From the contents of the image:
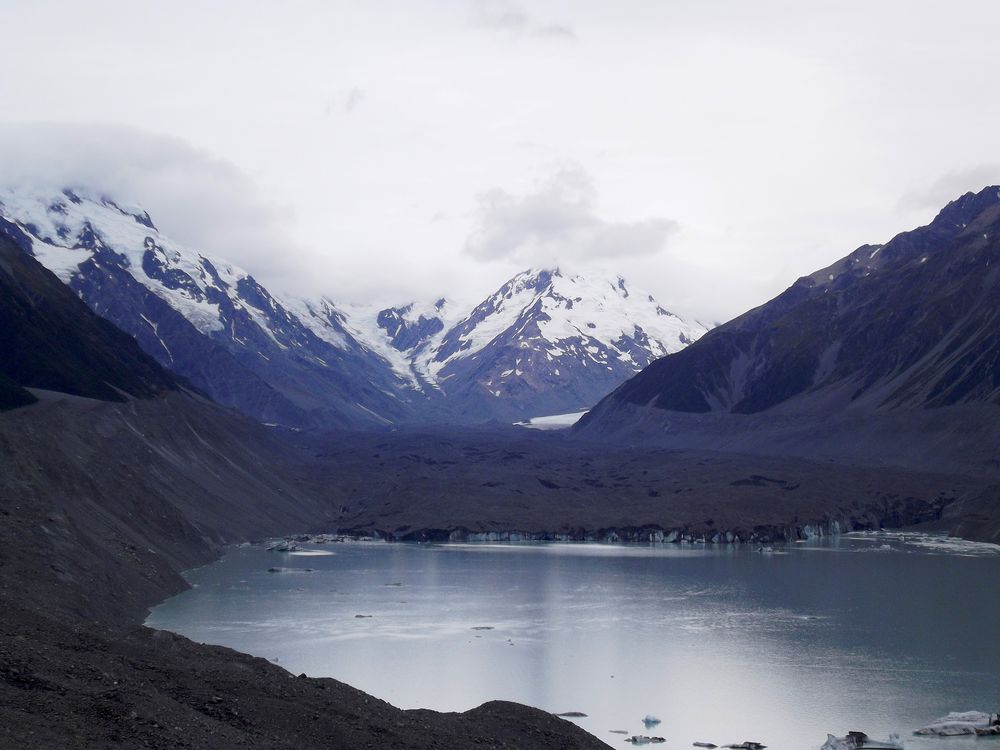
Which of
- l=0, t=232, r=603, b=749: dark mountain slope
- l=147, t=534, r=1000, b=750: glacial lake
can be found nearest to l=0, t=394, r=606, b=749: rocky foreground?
l=0, t=232, r=603, b=749: dark mountain slope

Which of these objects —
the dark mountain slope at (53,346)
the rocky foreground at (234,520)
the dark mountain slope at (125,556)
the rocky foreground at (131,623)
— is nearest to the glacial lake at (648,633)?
the rocky foreground at (131,623)

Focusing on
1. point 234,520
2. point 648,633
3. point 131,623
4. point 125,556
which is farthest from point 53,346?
point 648,633

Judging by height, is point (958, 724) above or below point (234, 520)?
below

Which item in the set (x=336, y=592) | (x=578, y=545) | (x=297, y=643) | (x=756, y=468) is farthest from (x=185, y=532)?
(x=756, y=468)

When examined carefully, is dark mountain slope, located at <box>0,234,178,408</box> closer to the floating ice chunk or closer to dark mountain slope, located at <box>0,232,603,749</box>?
dark mountain slope, located at <box>0,232,603,749</box>

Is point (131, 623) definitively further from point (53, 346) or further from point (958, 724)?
point (53, 346)

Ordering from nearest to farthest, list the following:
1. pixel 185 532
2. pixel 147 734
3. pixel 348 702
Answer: pixel 147 734, pixel 348 702, pixel 185 532

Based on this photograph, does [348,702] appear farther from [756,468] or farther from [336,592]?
[756,468]
